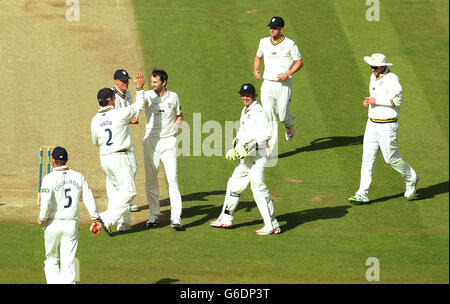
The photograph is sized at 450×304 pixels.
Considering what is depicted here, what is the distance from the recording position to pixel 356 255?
11.1m

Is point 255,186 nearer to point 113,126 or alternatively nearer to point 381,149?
point 113,126

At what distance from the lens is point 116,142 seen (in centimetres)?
1138

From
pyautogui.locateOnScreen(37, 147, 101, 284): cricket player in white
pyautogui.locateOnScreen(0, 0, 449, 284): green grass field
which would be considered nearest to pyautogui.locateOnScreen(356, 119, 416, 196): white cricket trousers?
pyautogui.locateOnScreen(0, 0, 449, 284): green grass field

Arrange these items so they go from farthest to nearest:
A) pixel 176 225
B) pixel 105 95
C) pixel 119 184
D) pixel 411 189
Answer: pixel 411 189
pixel 176 225
pixel 119 184
pixel 105 95

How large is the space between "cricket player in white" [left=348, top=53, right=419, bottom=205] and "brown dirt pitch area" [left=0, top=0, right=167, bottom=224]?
→ 135 inches

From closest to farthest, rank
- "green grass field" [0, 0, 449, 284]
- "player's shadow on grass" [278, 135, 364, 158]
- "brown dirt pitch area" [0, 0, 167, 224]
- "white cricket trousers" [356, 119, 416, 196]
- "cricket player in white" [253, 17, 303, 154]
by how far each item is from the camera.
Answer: "green grass field" [0, 0, 449, 284], "white cricket trousers" [356, 119, 416, 196], "brown dirt pitch area" [0, 0, 167, 224], "cricket player in white" [253, 17, 303, 154], "player's shadow on grass" [278, 135, 364, 158]

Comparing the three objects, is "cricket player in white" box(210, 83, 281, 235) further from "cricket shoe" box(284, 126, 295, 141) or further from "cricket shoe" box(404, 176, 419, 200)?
"cricket shoe" box(284, 126, 295, 141)

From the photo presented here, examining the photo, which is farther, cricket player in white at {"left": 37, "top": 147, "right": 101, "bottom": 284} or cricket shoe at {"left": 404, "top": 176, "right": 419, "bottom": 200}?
cricket shoe at {"left": 404, "top": 176, "right": 419, "bottom": 200}

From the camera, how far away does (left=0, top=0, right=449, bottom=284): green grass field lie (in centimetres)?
1067

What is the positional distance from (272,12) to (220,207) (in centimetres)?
899

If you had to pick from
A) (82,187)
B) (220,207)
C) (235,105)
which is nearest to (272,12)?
(235,105)

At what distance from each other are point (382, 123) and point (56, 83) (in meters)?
7.88

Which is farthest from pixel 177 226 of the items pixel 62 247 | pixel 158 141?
pixel 62 247

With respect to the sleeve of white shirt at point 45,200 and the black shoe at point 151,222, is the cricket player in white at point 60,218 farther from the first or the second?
the black shoe at point 151,222
